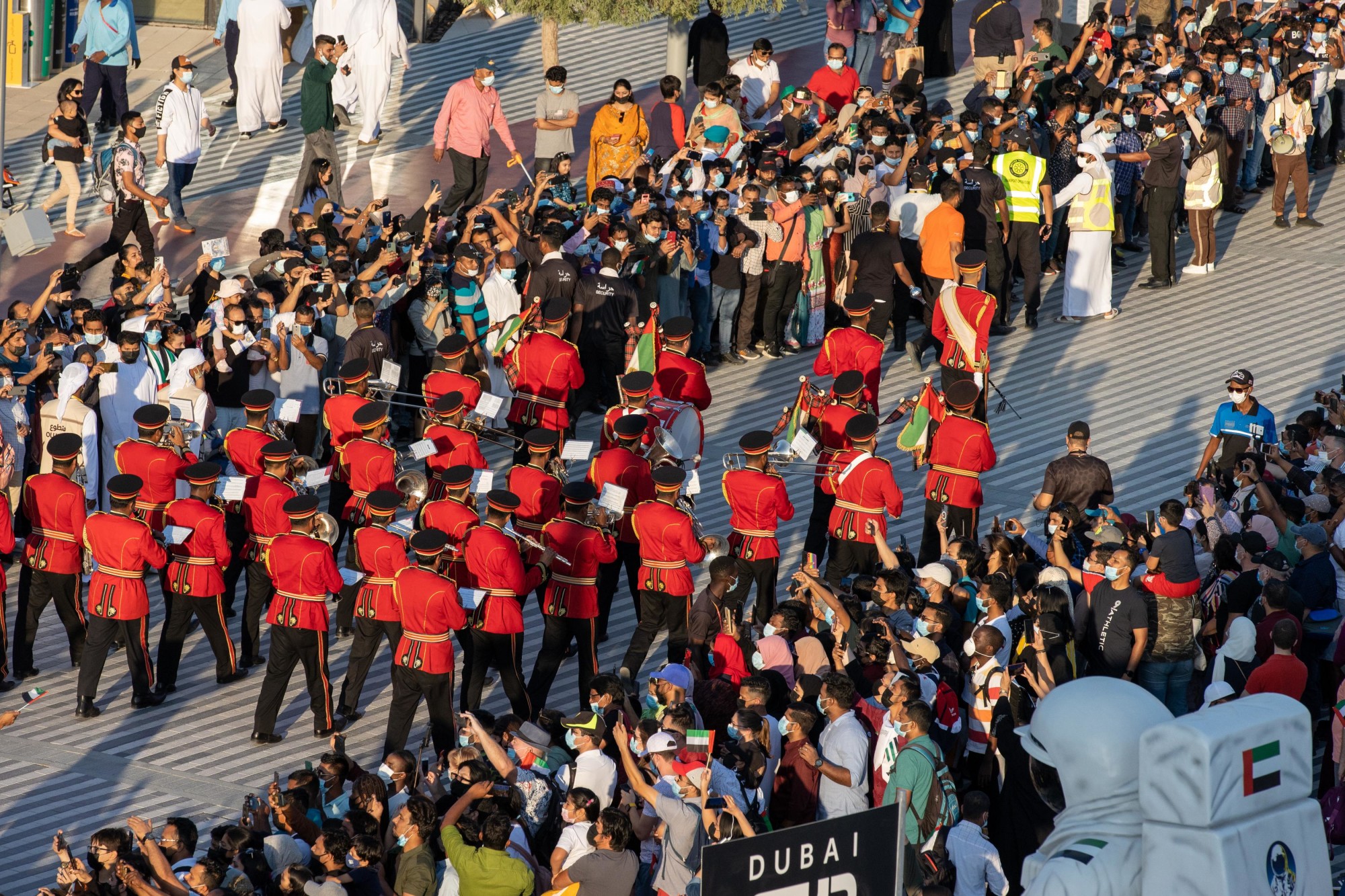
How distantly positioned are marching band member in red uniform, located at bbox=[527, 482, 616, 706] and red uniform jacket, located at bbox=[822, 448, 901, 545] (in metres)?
1.61

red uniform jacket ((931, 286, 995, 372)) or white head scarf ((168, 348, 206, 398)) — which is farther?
red uniform jacket ((931, 286, 995, 372))

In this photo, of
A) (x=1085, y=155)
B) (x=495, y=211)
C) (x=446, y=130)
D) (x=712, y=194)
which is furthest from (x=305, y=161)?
(x=1085, y=155)

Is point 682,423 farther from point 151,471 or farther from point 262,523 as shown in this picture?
point 151,471

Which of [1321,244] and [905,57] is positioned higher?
[905,57]

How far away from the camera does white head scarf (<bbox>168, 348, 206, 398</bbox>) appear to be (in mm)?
12703

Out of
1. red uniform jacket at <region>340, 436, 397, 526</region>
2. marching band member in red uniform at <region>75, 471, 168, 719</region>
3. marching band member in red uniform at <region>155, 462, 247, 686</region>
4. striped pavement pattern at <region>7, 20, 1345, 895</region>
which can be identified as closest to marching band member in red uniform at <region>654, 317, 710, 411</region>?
striped pavement pattern at <region>7, 20, 1345, 895</region>

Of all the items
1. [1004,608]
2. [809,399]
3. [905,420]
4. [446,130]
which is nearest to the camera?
[1004,608]

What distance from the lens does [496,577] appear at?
427 inches

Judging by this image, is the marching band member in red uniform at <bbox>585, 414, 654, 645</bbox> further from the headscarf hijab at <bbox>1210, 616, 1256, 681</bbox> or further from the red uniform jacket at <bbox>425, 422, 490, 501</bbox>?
the headscarf hijab at <bbox>1210, 616, 1256, 681</bbox>

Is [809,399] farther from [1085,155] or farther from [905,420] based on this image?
[1085,155]

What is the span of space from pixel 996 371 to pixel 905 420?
5.57 feet

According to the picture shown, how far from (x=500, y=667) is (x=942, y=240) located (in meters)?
5.99

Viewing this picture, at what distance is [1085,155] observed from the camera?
634 inches

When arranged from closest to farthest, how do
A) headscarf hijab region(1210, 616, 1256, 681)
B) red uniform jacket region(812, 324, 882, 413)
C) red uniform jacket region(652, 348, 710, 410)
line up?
headscarf hijab region(1210, 616, 1256, 681) < red uniform jacket region(652, 348, 710, 410) < red uniform jacket region(812, 324, 882, 413)
